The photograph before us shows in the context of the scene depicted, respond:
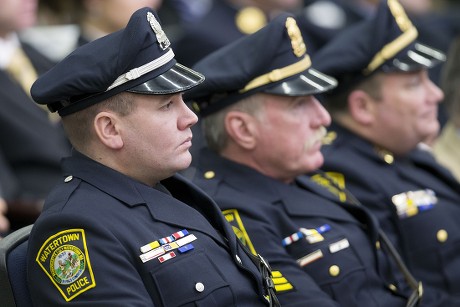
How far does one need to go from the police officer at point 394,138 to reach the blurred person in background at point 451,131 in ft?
3.09

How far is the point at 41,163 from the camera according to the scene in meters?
5.89

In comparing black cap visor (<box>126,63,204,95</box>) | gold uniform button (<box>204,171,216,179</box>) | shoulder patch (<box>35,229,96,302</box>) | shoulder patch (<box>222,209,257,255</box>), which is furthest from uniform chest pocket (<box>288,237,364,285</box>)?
shoulder patch (<box>35,229,96,302</box>)

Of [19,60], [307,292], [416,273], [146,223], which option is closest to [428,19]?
[19,60]

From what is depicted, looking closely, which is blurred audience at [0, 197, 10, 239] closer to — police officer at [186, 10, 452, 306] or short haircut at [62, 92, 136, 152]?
police officer at [186, 10, 452, 306]

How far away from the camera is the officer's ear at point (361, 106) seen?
195 inches

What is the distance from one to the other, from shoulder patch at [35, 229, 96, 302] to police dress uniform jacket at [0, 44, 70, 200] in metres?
2.62

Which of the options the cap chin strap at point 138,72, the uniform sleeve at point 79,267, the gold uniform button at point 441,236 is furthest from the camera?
the gold uniform button at point 441,236

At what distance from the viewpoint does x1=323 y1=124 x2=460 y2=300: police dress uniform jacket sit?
184 inches

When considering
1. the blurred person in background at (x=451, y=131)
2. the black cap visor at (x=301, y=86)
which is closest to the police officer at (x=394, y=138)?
the black cap visor at (x=301, y=86)

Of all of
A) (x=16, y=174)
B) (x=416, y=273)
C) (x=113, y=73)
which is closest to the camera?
(x=113, y=73)

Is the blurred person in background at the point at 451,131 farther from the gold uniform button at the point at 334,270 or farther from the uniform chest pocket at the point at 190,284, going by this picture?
the uniform chest pocket at the point at 190,284

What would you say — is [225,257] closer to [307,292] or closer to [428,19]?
[307,292]

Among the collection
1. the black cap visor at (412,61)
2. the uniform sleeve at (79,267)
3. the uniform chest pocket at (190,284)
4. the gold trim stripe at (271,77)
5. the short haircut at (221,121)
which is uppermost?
the uniform sleeve at (79,267)

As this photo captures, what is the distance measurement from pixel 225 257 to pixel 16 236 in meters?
0.65
